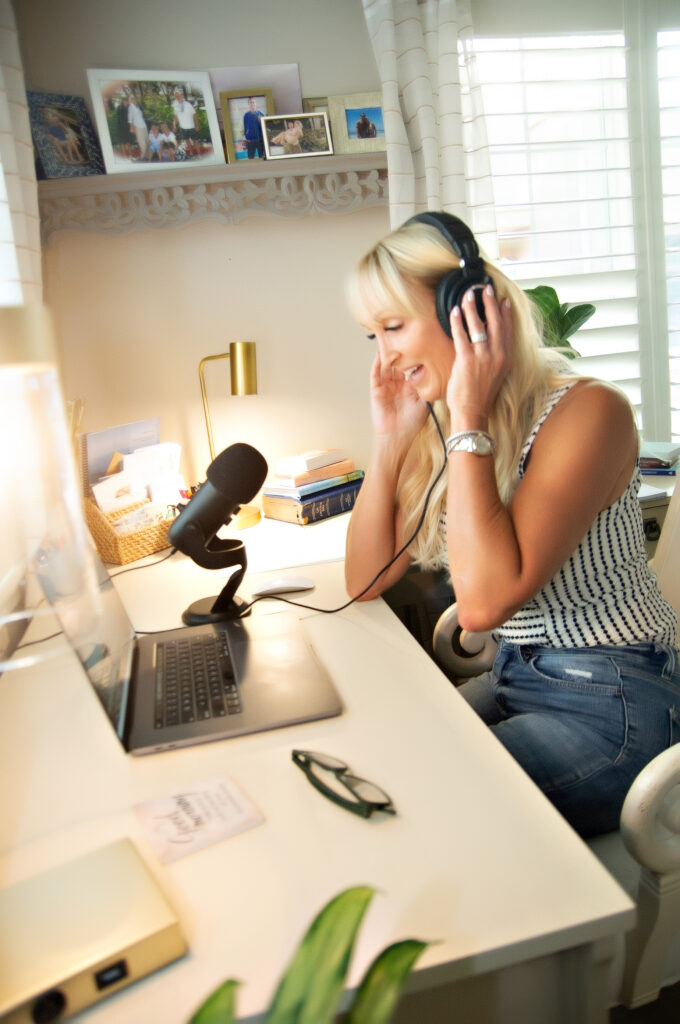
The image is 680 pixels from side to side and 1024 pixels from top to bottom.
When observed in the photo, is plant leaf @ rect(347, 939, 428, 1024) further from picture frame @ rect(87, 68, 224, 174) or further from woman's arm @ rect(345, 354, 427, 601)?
picture frame @ rect(87, 68, 224, 174)

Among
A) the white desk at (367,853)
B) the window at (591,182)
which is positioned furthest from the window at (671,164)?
the white desk at (367,853)

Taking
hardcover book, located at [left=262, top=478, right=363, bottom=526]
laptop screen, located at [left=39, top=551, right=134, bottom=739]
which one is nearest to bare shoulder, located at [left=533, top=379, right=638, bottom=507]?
laptop screen, located at [left=39, top=551, right=134, bottom=739]

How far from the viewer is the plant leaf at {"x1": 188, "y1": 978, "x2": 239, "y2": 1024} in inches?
15.1

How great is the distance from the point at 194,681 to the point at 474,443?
0.51m

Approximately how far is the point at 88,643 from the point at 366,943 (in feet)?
1.32

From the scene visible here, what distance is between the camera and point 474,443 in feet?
3.41

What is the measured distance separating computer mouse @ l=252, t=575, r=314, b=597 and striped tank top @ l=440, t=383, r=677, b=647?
431mm

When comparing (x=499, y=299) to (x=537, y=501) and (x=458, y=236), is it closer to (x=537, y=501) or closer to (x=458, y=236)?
(x=458, y=236)

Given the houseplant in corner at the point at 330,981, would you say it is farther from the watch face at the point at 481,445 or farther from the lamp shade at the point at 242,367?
the lamp shade at the point at 242,367

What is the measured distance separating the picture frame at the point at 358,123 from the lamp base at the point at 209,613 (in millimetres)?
1308

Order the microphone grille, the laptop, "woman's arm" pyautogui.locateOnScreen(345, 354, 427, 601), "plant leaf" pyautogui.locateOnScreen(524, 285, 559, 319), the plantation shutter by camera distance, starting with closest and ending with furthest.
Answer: the laptop → the microphone grille → "woman's arm" pyautogui.locateOnScreen(345, 354, 427, 601) → "plant leaf" pyautogui.locateOnScreen(524, 285, 559, 319) → the plantation shutter

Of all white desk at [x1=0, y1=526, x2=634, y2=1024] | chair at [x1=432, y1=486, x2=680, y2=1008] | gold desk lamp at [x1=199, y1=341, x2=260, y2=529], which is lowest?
chair at [x1=432, y1=486, x2=680, y2=1008]

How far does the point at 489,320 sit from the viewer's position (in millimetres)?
1107

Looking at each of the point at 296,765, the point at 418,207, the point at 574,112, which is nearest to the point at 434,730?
the point at 296,765
